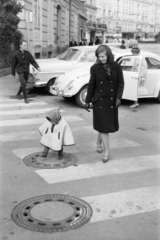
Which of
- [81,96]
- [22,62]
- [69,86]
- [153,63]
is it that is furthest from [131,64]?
[22,62]

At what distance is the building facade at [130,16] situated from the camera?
101625mm

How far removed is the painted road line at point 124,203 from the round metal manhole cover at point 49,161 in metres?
1.22

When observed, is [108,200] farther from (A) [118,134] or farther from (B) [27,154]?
(A) [118,134]

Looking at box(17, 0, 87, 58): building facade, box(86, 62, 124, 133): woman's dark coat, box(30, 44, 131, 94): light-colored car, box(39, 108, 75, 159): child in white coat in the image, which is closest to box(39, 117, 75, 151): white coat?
box(39, 108, 75, 159): child in white coat

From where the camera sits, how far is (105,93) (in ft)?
17.5

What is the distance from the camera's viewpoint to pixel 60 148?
5.45 m

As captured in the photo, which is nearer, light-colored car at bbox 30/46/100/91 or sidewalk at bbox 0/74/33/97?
light-colored car at bbox 30/46/100/91

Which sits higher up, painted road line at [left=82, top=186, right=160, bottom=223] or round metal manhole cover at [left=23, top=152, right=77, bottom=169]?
round metal manhole cover at [left=23, top=152, right=77, bottom=169]

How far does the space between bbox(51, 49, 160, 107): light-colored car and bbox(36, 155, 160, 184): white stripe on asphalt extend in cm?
440

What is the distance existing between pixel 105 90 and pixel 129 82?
15.5 feet

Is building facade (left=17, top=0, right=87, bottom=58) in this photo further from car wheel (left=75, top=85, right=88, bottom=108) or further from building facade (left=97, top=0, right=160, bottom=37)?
building facade (left=97, top=0, right=160, bottom=37)

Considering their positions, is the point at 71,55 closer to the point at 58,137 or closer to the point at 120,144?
the point at 120,144

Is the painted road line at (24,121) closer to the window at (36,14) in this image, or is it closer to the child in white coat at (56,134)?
the child in white coat at (56,134)

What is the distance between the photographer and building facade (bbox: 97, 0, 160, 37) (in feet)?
333
